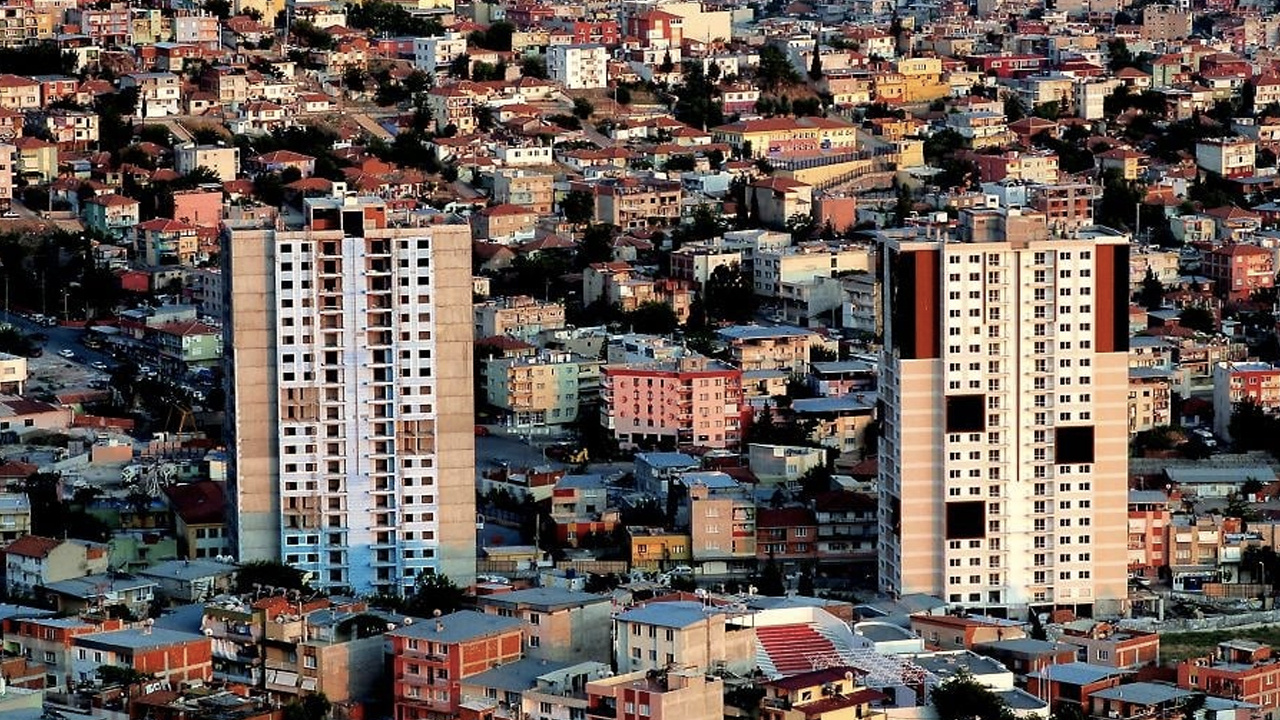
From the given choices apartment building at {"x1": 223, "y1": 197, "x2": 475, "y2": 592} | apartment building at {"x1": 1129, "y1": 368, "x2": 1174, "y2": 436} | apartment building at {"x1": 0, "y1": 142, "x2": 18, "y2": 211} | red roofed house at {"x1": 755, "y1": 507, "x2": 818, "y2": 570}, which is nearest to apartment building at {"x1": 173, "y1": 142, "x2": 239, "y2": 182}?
apartment building at {"x1": 0, "y1": 142, "x2": 18, "y2": 211}

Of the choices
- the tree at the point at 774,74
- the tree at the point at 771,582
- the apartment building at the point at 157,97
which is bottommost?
the tree at the point at 771,582

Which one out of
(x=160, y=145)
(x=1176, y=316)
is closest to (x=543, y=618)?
(x=1176, y=316)

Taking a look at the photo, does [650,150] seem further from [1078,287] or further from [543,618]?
[543,618]

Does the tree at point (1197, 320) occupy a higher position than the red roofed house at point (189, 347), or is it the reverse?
the red roofed house at point (189, 347)

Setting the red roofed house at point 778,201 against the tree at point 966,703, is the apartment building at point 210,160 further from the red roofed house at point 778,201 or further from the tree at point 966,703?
the tree at point 966,703

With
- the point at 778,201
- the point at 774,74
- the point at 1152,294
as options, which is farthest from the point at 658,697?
the point at 774,74

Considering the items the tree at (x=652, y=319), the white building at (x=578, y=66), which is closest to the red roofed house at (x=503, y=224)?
the tree at (x=652, y=319)
